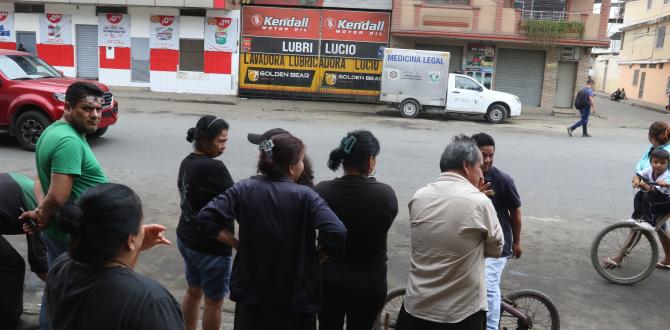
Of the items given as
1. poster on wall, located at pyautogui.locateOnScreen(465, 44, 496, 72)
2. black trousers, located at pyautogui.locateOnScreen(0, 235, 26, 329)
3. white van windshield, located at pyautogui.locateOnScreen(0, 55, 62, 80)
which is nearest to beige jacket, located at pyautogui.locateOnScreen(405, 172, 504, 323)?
black trousers, located at pyautogui.locateOnScreen(0, 235, 26, 329)

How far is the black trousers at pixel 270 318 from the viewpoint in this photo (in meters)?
2.92

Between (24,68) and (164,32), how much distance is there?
1419 cm

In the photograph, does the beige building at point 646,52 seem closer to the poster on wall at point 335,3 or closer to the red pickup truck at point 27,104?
the poster on wall at point 335,3

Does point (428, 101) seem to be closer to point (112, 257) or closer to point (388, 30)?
point (388, 30)

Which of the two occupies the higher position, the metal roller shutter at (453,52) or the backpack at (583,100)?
the metal roller shutter at (453,52)

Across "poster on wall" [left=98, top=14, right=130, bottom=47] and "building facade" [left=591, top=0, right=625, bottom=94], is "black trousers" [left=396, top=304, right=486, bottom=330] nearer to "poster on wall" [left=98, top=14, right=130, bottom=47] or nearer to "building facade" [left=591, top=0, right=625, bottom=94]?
"poster on wall" [left=98, top=14, right=130, bottom=47]

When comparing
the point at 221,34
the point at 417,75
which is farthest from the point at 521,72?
the point at 221,34

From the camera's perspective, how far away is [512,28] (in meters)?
23.8

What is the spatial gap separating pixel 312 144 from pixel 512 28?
14.7 m

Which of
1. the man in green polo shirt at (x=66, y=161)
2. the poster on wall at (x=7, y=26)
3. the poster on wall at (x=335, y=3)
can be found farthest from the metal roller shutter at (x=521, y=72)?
the man in green polo shirt at (x=66, y=161)

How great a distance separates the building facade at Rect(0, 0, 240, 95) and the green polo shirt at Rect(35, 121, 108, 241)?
21.9 metres

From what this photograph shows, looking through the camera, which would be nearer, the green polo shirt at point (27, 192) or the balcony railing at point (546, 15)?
the green polo shirt at point (27, 192)

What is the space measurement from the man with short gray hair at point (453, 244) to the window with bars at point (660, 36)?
3749cm

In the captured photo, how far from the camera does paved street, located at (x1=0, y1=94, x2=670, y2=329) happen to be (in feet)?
17.8
